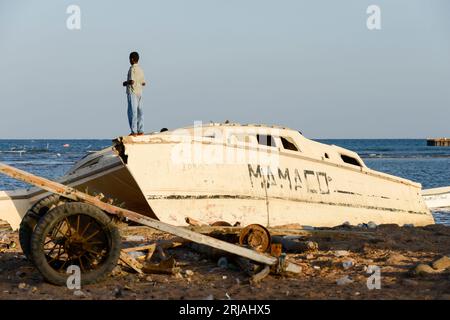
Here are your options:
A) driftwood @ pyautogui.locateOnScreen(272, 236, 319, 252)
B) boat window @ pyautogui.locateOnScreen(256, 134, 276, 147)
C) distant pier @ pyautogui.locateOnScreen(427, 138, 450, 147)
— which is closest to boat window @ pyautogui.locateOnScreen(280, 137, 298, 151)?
boat window @ pyautogui.locateOnScreen(256, 134, 276, 147)

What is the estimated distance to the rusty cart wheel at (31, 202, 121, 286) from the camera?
311 inches

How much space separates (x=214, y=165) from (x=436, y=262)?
613 cm

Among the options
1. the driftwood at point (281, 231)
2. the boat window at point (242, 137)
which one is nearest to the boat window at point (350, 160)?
the boat window at point (242, 137)

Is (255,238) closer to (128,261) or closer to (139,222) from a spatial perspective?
(128,261)

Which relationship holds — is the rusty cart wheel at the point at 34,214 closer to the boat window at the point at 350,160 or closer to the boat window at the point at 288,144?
the boat window at the point at 288,144

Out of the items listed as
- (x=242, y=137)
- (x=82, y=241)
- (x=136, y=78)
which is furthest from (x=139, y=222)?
(x=242, y=137)

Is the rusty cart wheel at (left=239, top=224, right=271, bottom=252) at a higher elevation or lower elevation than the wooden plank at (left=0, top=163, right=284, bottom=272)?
lower

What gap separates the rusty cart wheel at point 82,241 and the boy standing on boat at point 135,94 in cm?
606

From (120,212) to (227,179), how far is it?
6243 millimetres

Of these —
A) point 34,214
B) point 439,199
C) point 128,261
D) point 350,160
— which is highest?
point 350,160

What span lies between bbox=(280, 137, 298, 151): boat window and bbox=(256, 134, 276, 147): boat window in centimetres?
35

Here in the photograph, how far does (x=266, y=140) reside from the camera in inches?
604

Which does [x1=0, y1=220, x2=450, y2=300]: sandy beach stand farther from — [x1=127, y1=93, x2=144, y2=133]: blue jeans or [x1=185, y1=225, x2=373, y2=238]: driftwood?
[x1=127, y1=93, x2=144, y2=133]: blue jeans
